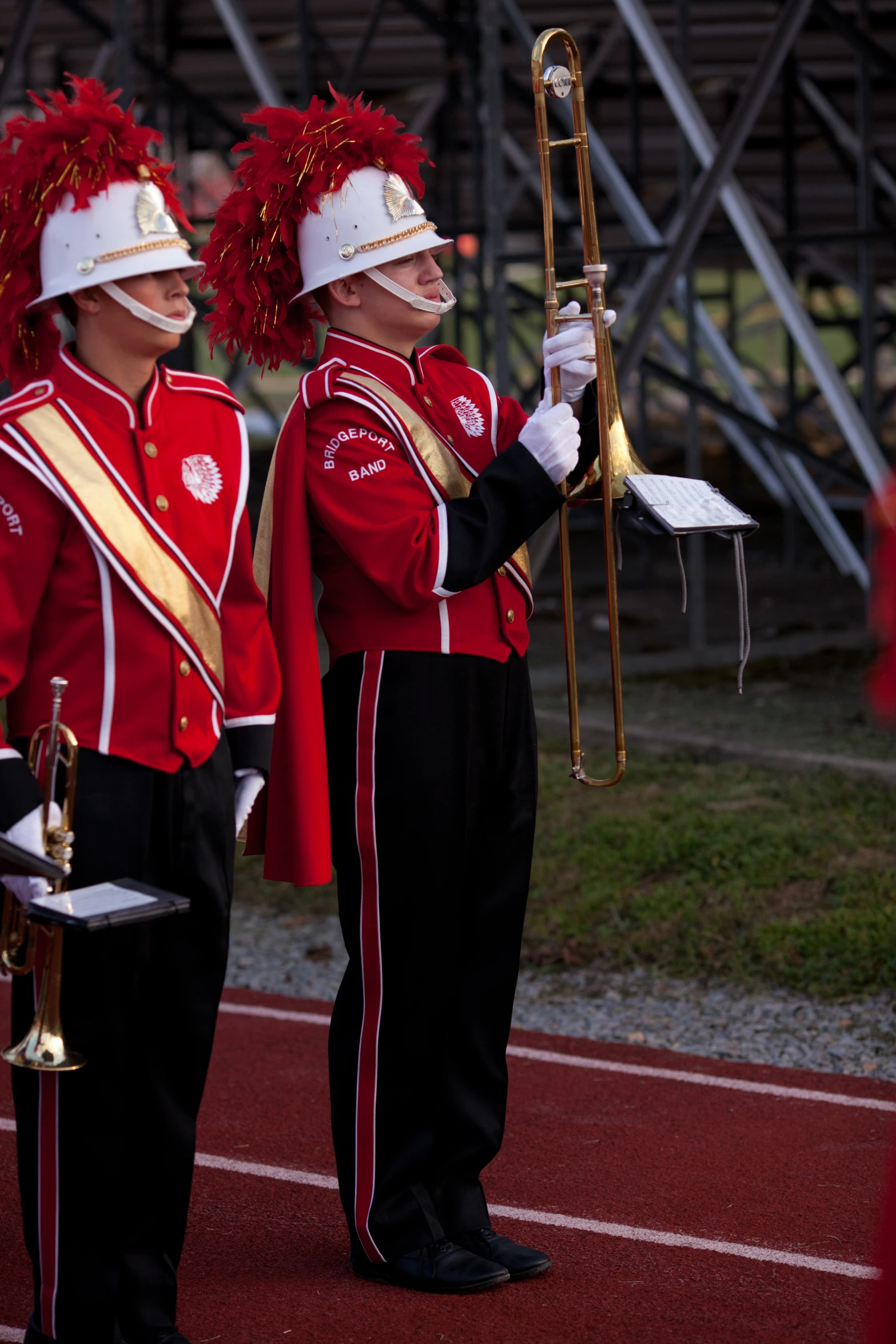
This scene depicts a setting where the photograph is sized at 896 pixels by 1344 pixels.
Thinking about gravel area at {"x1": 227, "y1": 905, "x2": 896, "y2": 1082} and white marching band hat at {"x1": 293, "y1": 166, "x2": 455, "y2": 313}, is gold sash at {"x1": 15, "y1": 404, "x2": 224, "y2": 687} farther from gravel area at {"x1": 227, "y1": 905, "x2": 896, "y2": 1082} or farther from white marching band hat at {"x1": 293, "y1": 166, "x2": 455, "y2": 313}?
gravel area at {"x1": 227, "y1": 905, "x2": 896, "y2": 1082}

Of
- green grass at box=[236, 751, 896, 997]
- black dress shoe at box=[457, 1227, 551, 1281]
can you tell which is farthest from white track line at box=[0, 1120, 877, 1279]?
green grass at box=[236, 751, 896, 997]

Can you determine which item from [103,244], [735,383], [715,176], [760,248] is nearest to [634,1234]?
[103,244]

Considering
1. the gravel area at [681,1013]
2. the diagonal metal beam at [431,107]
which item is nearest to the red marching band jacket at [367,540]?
the gravel area at [681,1013]

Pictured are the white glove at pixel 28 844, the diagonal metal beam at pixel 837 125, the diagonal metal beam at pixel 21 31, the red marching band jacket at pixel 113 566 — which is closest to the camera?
the white glove at pixel 28 844

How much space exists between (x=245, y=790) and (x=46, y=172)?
98cm

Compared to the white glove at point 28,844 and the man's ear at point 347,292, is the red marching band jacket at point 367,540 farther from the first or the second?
the white glove at point 28,844

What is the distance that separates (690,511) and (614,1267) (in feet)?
4.48

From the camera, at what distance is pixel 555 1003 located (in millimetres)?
5500

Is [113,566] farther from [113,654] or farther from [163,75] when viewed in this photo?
[163,75]

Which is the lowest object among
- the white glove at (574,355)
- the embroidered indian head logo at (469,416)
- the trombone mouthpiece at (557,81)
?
the embroidered indian head logo at (469,416)

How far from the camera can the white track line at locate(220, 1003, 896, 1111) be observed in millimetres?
4496

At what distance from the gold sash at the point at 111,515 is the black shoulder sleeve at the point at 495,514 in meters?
0.45

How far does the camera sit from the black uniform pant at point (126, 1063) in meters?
2.85

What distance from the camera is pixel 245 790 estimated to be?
3055mm
